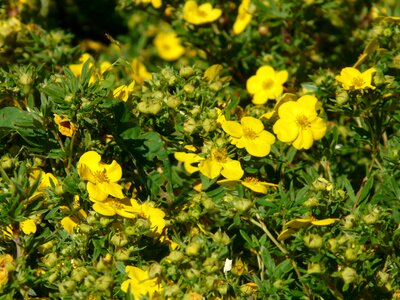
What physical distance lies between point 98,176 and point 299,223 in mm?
599

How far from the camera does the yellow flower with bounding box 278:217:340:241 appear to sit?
1.97 m

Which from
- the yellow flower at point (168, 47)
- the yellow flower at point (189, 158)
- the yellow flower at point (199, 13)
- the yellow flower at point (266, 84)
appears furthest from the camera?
the yellow flower at point (168, 47)

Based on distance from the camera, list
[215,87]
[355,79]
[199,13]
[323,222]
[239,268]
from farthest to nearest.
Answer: [199,13] < [215,87] < [355,79] < [239,268] < [323,222]

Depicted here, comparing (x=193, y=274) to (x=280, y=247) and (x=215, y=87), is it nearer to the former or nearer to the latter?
(x=280, y=247)

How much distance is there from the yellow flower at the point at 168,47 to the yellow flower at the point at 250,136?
1.88 metres

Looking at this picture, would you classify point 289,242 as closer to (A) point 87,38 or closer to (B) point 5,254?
(B) point 5,254

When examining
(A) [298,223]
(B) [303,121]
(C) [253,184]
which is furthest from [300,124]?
(A) [298,223]

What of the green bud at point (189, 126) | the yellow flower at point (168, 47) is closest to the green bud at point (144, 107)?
the green bud at point (189, 126)

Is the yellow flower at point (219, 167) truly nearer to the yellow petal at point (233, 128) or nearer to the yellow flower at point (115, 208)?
the yellow petal at point (233, 128)

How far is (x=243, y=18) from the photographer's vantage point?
3.18 metres

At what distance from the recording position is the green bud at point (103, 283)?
1.86 m

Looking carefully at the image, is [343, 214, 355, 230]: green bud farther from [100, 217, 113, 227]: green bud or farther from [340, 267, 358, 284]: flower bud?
[100, 217, 113, 227]: green bud

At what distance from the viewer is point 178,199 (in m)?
2.23

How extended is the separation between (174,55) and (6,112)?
73.1 inches
